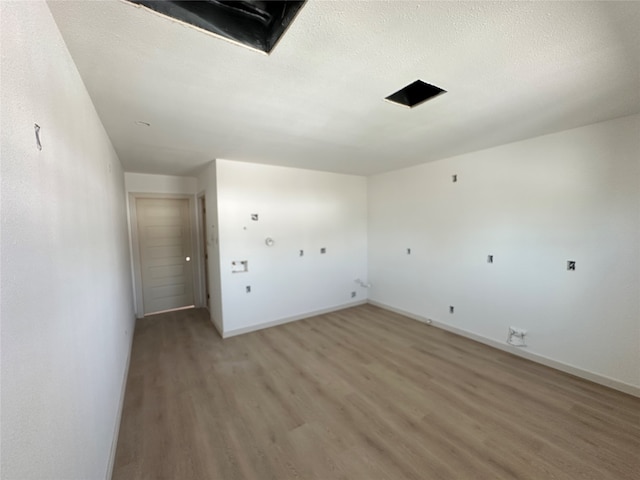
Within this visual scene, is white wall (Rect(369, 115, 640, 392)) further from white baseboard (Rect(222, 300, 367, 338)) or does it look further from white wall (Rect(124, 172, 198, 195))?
white wall (Rect(124, 172, 198, 195))

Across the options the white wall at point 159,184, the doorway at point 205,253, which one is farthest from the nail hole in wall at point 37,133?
the white wall at point 159,184

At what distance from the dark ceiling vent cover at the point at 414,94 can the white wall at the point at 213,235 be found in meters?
2.64

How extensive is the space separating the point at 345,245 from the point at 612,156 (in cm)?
346

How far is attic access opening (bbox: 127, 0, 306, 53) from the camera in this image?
114 centimetres

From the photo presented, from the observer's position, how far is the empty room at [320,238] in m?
1.07

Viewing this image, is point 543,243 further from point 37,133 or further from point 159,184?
point 159,184

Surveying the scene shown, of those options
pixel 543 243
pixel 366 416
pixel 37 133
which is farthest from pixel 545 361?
pixel 37 133

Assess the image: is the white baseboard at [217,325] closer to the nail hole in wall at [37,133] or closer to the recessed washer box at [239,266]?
the recessed washer box at [239,266]

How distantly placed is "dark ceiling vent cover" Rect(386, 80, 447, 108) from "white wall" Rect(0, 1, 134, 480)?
6.08 ft

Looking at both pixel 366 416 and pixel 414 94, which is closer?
pixel 414 94

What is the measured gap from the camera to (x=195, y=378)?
2.73m

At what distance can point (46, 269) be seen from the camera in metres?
0.94

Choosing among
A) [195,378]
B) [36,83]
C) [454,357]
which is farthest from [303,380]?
[36,83]

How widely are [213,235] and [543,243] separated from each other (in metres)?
4.21
